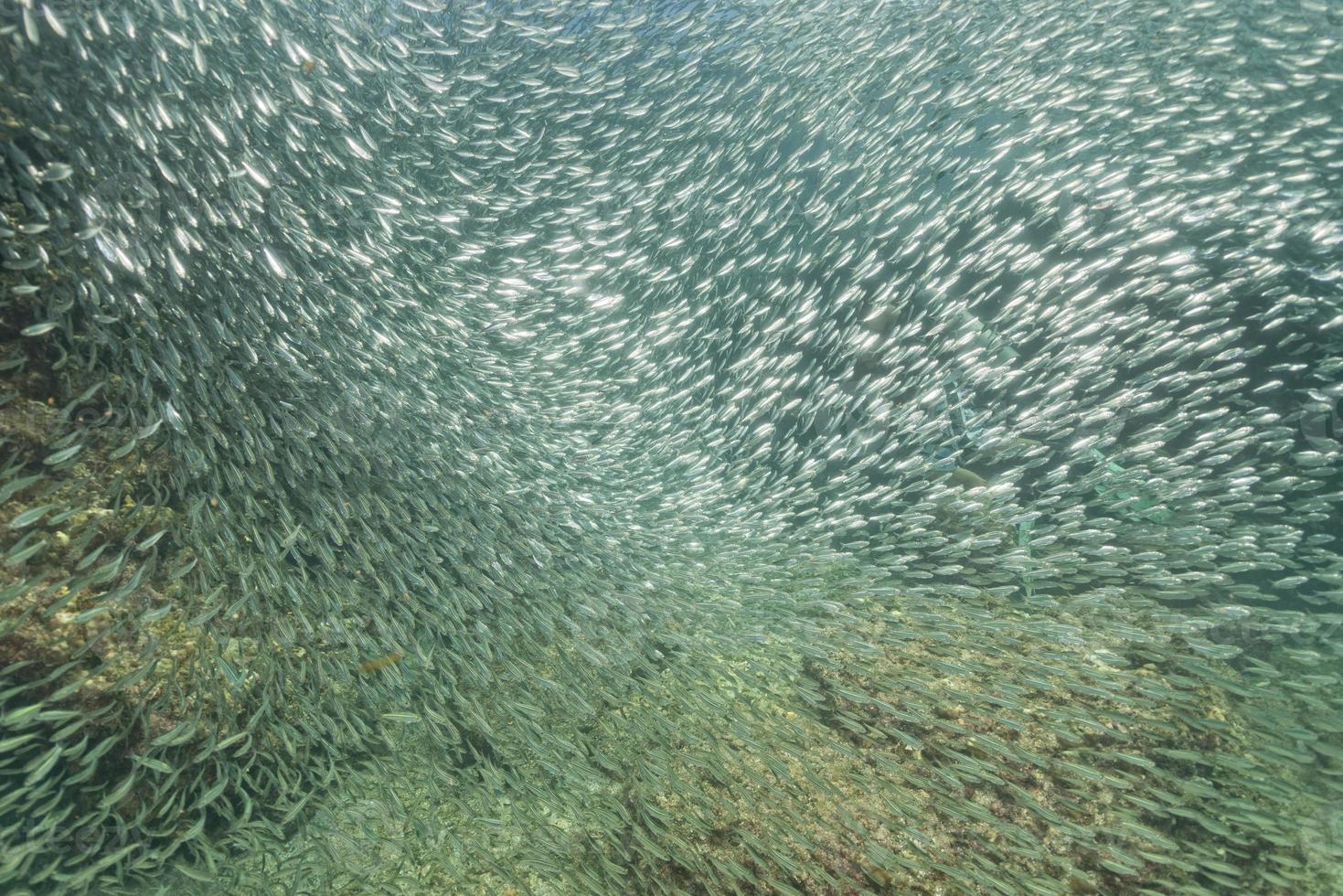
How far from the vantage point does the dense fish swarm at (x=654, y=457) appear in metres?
2.97

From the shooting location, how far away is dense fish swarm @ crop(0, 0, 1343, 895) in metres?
2.97

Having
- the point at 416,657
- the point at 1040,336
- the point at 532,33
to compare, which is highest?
the point at 532,33

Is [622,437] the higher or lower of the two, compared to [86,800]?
lower

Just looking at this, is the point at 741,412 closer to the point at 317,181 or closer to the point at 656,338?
the point at 656,338

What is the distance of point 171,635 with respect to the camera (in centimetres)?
311

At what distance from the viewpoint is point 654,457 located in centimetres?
588

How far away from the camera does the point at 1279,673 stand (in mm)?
3459

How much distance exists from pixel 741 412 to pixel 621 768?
3453mm

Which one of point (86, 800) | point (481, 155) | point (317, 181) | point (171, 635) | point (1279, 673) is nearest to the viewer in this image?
point (86, 800)

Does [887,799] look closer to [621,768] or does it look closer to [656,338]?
[621,768]

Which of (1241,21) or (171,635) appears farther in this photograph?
(1241,21)

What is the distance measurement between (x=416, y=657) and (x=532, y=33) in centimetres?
558

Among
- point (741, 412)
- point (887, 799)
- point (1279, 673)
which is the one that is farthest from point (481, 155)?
point (1279, 673)

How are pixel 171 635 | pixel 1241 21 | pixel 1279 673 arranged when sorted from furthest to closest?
pixel 1241 21 < pixel 1279 673 < pixel 171 635
